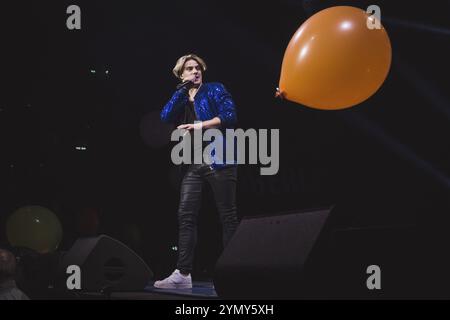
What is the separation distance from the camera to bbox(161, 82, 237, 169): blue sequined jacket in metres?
3.39

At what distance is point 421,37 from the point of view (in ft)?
18.2

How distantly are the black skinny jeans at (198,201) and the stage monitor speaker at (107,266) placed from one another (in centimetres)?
26

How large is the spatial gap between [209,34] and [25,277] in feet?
12.3

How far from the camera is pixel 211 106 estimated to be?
3461mm

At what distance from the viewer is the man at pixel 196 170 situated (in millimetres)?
3334

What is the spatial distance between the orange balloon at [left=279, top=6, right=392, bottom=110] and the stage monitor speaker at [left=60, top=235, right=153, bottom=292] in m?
1.34

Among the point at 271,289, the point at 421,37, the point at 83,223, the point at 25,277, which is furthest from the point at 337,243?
the point at 83,223

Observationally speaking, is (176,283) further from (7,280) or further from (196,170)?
(7,280)

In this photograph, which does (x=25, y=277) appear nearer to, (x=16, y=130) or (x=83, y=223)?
(x=83, y=223)

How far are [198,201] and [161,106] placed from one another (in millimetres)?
3466

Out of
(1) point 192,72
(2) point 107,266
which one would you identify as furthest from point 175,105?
(2) point 107,266

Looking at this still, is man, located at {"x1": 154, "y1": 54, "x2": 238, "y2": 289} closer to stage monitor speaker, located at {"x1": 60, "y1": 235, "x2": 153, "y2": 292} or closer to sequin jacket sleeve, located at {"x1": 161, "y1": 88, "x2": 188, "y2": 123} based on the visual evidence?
sequin jacket sleeve, located at {"x1": 161, "y1": 88, "x2": 188, "y2": 123}

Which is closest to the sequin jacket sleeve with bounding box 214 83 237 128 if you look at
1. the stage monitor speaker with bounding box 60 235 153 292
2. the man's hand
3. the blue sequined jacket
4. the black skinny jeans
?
the blue sequined jacket

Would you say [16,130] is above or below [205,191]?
above
